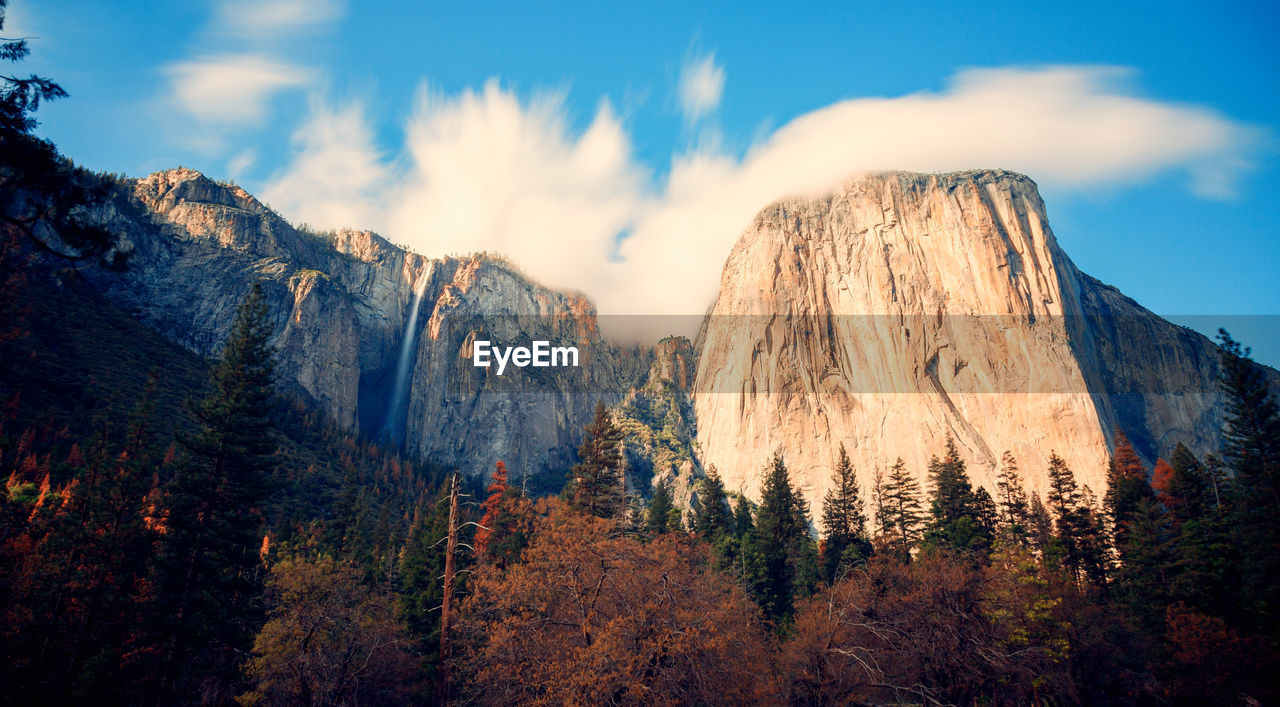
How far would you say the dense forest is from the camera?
18.6 m

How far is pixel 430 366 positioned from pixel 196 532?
140085 millimetres

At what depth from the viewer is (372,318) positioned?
172375 mm

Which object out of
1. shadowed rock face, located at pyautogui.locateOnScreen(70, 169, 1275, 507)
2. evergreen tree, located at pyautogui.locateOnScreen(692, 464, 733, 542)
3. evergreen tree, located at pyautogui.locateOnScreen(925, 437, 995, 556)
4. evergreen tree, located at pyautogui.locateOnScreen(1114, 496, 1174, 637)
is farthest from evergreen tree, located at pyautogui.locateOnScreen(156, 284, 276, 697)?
shadowed rock face, located at pyautogui.locateOnScreen(70, 169, 1275, 507)

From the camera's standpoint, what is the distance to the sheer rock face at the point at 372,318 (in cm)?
13825

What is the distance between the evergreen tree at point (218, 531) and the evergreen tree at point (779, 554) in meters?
33.9

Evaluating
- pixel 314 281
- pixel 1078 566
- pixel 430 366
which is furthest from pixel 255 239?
pixel 1078 566

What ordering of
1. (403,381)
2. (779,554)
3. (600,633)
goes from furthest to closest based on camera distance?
(403,381)
(779,554)
(600,633)

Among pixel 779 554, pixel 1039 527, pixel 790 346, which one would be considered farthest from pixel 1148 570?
pixel 790 346

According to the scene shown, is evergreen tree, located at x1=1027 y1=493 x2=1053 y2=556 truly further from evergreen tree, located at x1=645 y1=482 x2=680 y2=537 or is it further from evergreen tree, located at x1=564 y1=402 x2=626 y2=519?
evergreen tree, located at x1=564 y1=402 x2=626 y2=519

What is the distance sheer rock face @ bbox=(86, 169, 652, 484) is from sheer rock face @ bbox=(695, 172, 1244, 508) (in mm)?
49990

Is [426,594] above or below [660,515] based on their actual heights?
below

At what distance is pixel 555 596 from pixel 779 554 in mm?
36658

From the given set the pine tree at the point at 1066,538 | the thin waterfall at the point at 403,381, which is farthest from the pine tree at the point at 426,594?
the thin waterfall at the point at 403,381

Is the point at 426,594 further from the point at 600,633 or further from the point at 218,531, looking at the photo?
the point at 600,633
